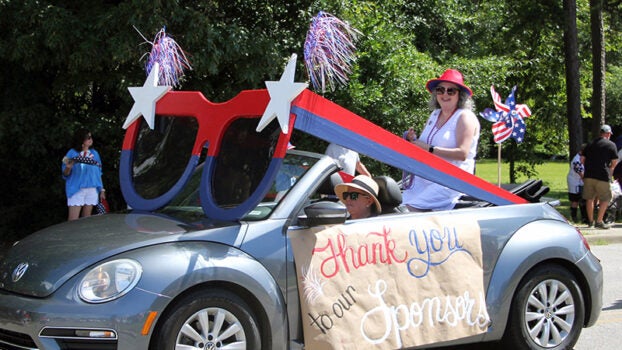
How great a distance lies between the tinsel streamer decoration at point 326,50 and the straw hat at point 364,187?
0.71 metres

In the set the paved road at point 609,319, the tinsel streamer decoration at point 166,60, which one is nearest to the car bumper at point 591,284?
the paved road at point 609,319

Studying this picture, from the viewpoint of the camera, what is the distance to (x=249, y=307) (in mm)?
4250

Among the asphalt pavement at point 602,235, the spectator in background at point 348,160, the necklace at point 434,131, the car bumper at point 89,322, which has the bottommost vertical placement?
the asphalt pavement at point 602,235

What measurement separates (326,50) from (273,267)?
4.66 ft

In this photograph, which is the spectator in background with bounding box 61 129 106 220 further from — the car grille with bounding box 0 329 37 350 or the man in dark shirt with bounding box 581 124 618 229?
the man in dark shirt with bounding box 581 124 618 229

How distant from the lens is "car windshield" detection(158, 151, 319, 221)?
15.2ft

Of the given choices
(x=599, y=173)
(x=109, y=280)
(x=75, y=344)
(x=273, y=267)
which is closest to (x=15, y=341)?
(x=75, y=344)

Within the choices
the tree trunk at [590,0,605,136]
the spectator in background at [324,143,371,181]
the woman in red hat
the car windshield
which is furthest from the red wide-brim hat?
the tree trunk at [590,0,605,136]

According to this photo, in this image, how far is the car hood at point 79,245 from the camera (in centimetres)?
406

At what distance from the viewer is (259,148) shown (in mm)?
4512

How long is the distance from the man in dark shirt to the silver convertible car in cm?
804

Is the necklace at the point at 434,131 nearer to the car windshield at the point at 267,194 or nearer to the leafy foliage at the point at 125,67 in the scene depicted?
the car windshield at the point at 267,194

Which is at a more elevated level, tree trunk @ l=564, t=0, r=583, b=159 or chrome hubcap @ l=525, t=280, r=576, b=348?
tree trunk @ l=564, t=0, r=583, b=159

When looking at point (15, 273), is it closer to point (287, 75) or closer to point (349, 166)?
point (287, 75)
